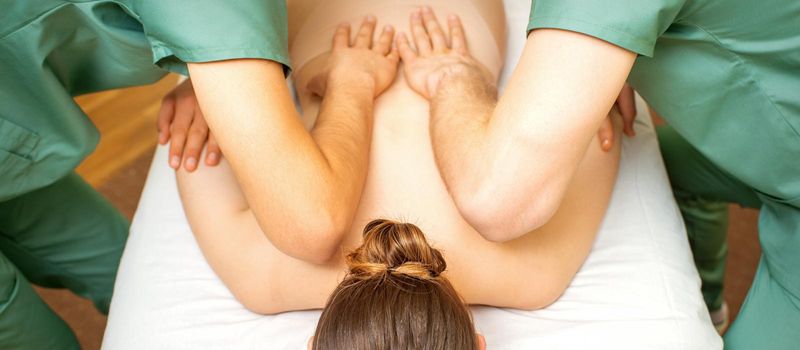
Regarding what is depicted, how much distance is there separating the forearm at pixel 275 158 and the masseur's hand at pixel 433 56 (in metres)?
0.27

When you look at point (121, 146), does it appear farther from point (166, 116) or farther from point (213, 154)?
point (213, 154)

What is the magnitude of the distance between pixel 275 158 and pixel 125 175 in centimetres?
139

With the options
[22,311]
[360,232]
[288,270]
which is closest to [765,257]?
[360,232]

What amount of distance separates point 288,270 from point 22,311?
49cm

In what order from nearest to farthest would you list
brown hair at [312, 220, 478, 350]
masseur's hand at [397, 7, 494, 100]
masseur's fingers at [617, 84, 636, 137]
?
1. brown hair at [312, 220, 478, 350]
2. masseur's hand at [397, 7, 494, 100]
3. masseur's fingers at [617, 84, 636, 137]

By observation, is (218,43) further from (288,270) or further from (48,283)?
(48,283)

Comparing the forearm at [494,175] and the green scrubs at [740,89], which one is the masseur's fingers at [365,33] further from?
the green scrubs at [740,89]

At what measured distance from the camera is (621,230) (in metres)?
1.22

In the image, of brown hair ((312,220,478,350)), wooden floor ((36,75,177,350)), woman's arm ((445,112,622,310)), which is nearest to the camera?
brown hair ((312,220,478,350))

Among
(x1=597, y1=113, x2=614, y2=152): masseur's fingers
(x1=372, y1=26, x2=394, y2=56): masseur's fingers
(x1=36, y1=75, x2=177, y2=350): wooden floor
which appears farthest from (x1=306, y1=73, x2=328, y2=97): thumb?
(x1=36, y1=75, x2=177, y2=350): wooden floor

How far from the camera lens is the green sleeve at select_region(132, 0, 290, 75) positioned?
944mm

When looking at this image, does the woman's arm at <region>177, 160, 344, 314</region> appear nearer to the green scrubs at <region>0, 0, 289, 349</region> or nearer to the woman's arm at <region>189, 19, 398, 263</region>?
the woman's arm at <region>189, 19, 398, 263</region>

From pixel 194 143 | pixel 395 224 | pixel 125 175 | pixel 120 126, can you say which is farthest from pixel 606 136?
pixel 120 126

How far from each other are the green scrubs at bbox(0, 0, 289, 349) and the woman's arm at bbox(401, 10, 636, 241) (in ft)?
0.95
